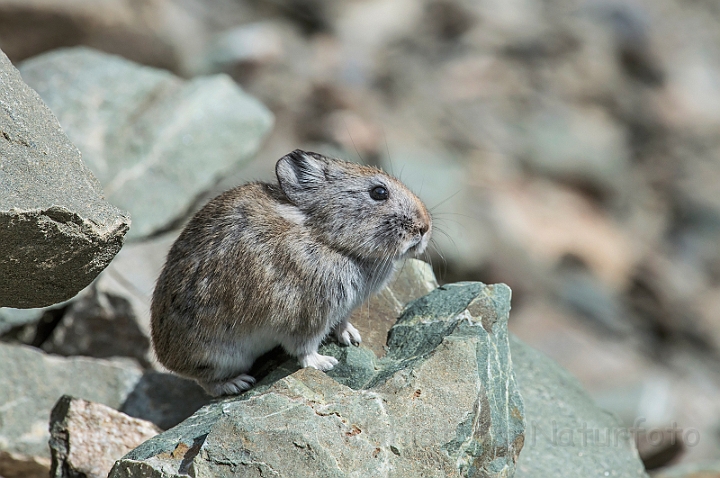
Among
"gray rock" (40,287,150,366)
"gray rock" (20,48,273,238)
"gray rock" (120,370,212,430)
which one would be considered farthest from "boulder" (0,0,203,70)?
"gray rock" (120,370,212,430)

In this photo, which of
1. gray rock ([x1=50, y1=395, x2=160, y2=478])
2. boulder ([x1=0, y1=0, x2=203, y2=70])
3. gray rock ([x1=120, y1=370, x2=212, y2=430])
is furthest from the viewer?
boulder ([x1=0, y1=0, x2=203, y2=70])

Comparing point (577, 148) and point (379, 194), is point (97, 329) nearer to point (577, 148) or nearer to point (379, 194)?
point (379, 194)

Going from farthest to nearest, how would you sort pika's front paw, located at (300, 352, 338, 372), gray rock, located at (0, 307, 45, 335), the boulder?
the boulder, gray rock, located at (0, 307, 45, 335), pika's front paw, located at (300, 352, 338, 372)

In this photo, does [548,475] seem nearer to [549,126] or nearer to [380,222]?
[380,222]

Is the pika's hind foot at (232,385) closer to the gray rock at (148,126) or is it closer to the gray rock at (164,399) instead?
the gray rock at (164,399)

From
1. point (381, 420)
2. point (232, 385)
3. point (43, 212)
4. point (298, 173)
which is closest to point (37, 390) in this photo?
point (232, 385)

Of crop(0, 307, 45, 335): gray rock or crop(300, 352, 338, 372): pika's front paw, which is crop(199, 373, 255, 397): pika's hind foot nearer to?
crop(300, 352, 338, 372): pika's front paw
